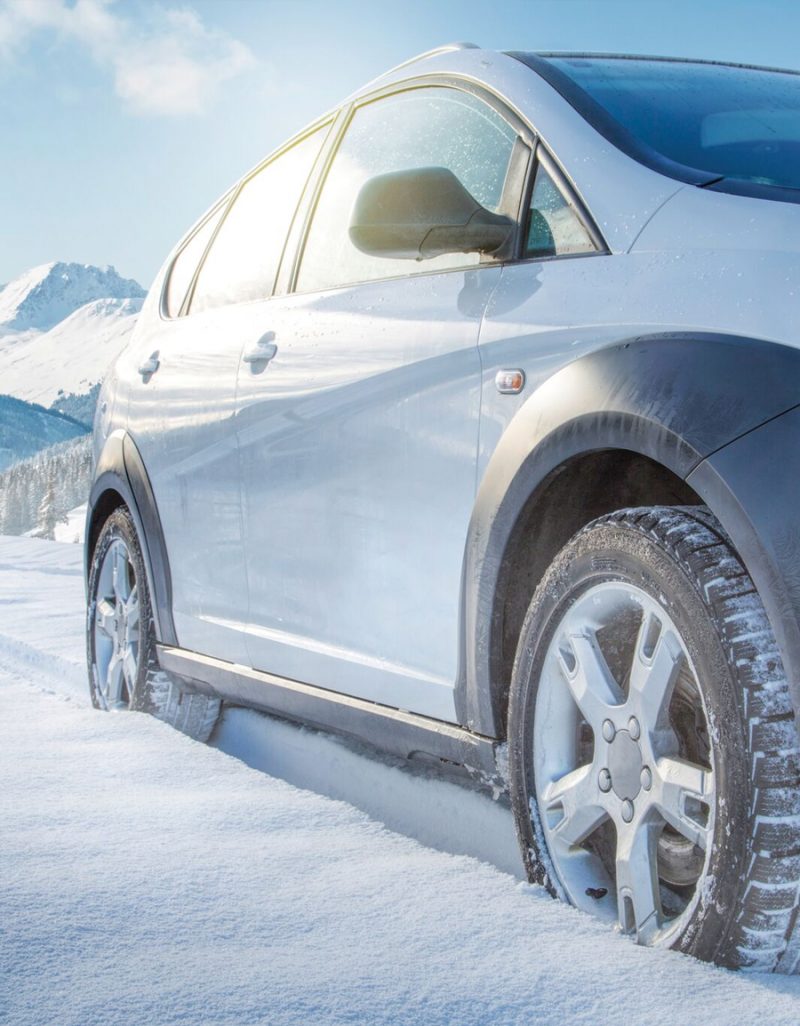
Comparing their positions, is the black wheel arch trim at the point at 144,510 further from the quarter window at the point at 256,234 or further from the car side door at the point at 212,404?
the quarter window at the point at 256,234

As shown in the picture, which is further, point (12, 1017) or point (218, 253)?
point (218, 253)

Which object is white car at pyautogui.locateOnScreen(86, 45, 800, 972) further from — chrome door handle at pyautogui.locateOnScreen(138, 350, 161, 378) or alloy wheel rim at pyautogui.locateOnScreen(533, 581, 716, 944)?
chrome door handle at pyautogui.locateOnScreen(138, 350, 161, 378)

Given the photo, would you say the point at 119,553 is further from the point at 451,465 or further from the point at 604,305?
the point at 604,305

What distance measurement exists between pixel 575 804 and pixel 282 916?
502mm

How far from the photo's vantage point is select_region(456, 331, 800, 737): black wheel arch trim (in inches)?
63.7

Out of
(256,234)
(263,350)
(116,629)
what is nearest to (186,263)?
(256,234)

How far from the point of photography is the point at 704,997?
157 centimetres

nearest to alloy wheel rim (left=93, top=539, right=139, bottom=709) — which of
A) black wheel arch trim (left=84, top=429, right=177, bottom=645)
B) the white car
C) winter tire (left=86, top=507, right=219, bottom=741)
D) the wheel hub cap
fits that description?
winter tire (left=86, top=507, right=219, bottom=741)

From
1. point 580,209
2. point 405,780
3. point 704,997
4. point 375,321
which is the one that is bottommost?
point 405,780

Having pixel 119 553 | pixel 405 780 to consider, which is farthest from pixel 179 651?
pixel 405 780

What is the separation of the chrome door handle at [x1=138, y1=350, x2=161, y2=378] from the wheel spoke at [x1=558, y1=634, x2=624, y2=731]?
86.5 inches

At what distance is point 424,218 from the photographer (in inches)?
89.0

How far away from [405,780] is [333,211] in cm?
142

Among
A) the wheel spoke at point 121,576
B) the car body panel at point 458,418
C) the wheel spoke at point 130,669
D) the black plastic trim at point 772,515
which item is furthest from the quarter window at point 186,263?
the black plastic trim at point 772,515
